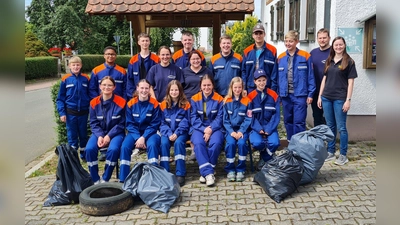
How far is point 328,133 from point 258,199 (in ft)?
4.41

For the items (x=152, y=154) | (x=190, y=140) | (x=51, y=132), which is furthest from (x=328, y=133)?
(x=51, y=132)

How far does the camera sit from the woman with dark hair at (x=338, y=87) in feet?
18.5

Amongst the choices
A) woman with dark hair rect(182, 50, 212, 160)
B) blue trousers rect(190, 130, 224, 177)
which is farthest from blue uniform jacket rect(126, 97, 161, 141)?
woman with dark hair rect(182, 50, 212, 160)

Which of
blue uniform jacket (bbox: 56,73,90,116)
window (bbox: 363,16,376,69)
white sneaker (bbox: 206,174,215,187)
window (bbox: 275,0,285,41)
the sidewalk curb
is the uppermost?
window (bbox: 275,0,285,41)

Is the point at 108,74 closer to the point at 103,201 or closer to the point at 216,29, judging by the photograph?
the point at 103,201

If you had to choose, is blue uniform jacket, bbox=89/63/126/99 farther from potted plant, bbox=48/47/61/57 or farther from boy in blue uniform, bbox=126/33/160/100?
potted plant, bbox=48/47/61/57

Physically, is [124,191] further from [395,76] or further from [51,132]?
[51,132]

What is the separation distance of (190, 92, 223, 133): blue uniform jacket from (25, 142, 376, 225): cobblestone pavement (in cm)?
79

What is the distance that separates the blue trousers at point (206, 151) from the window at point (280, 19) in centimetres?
805

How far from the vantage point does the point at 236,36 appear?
2267cm

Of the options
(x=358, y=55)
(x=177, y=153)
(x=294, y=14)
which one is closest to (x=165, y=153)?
(x=177, y=153)

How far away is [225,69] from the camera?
5.96 metres

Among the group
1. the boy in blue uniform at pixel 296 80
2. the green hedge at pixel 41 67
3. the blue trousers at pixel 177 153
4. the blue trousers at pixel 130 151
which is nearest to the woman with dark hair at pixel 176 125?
the blue trousers at pixel 177 153

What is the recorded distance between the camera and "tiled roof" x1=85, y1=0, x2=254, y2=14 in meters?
6.96
